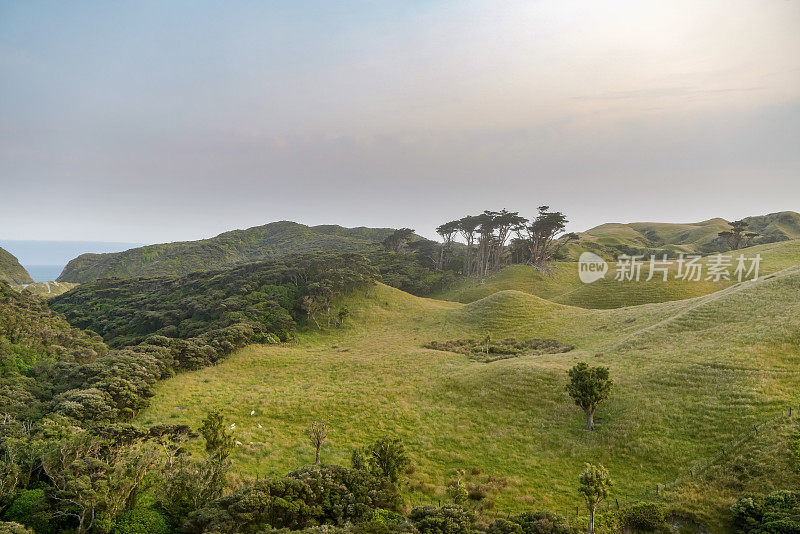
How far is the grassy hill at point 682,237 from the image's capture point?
13712 centimetres

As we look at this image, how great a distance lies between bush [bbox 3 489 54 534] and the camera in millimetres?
12141

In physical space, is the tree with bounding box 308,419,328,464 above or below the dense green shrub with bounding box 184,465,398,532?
below

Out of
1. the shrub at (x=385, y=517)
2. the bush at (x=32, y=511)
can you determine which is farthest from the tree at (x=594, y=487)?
the bush at (x=32, y=511)

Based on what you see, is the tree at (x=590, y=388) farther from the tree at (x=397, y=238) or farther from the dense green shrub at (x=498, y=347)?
the tree at (x=397, y=238)

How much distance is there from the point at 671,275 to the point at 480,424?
7130 centimetres

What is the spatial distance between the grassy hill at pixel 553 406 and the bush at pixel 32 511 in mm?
9919

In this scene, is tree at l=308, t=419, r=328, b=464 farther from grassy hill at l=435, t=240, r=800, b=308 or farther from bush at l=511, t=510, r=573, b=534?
grassy hill at l=435, t=240, r=800, b=308

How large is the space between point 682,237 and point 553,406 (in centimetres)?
19735

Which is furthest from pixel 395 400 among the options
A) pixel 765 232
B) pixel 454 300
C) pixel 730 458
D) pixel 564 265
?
pixel 765 232

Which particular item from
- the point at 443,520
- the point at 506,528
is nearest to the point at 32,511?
the point at 443,520

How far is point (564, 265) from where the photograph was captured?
10538 cm

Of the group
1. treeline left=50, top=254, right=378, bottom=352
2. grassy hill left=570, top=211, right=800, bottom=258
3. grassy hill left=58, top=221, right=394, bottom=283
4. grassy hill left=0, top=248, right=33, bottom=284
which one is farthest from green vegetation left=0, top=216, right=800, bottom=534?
grassy hill left=0, top=248, right=33, bottom=284

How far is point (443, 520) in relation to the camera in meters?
12.3

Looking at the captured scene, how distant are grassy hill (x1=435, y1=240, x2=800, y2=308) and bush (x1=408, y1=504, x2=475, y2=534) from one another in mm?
69896
